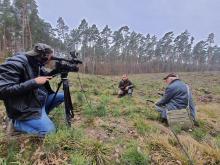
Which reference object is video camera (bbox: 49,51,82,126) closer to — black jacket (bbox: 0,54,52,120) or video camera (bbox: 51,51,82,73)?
video camera (bbox: 51,51,82,73)

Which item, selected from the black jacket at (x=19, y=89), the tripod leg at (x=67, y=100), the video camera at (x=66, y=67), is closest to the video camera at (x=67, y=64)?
the video camera at (x=66, y=67)

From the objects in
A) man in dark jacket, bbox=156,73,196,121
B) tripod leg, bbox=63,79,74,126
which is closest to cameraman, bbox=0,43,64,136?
tripod leg, bbox=63,79,74,126

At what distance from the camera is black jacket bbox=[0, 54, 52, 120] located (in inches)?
140

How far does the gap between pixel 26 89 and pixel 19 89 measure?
0.09 meters

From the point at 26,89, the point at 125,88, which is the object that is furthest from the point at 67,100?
the point at 125,88

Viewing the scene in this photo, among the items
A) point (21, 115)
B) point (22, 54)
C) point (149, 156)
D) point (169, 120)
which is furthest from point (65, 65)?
point (169, 120)

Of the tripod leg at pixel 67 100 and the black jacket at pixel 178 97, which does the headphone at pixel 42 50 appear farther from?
the black jacket at pixel 178 97

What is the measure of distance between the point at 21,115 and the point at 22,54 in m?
0.90

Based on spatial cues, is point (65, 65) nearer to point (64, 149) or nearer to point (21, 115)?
point (21, 115)

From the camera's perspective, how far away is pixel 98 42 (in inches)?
2532

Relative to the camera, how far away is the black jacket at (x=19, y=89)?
356 cm

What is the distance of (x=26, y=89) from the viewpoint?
358cm

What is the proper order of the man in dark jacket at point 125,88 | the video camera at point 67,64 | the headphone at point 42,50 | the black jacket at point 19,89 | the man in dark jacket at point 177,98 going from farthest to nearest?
1. the man in dark jacket at point 125,88
2. the man in dark jacket at point 177,98
3. the video camera at point 67,64
4. the headphone at point 42,50
5. the black jacket at point 19,89

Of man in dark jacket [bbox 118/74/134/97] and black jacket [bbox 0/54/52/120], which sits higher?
black jacket [bbox 0/54/52/120]
